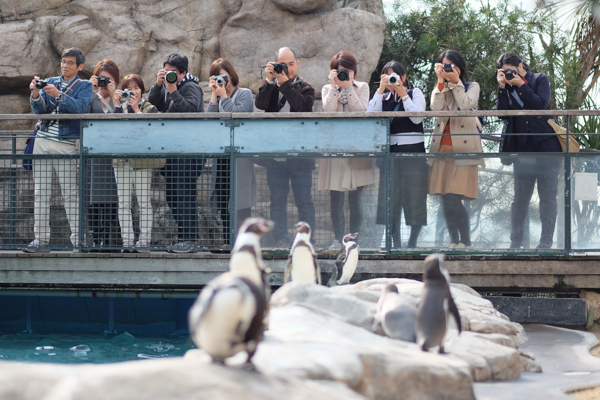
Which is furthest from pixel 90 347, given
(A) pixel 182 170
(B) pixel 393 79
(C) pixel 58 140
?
(B) pixel 393 79

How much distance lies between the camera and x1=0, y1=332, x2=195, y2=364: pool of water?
5734mm

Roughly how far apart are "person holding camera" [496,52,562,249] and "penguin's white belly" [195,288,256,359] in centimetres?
456

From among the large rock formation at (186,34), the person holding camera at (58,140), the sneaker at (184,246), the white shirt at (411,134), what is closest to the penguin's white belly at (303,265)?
the sneaker at (184,246)

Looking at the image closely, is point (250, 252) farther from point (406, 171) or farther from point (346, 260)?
point (406, 171)

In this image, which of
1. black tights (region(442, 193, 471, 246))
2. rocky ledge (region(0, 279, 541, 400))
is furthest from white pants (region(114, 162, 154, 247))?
black tights (region(442, 193, 471, 246))

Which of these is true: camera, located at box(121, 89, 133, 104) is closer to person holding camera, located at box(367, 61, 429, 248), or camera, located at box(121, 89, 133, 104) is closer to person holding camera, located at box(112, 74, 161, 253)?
person holding camera, located at box(112, 74, 161, 253)

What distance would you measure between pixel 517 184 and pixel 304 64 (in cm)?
624

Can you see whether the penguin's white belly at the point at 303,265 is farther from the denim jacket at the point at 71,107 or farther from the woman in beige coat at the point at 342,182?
the denim jacket at the point at 71,107

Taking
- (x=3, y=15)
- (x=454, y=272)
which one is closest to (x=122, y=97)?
(x=454, y=272)

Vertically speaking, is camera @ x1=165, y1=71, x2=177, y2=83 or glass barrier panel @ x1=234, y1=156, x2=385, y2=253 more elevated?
camera @ x1=165, y1=71, x2=177, y2=83

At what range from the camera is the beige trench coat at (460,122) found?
6.51 meters

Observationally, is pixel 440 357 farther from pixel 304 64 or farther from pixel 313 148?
pixel 304 64

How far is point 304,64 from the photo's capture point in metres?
11.9

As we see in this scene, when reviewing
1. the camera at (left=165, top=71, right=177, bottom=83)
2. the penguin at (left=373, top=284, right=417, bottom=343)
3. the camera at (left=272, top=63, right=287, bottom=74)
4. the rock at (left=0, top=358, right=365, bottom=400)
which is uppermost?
the camera at (left=272, top=63, right=287, bottom=74)
